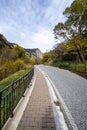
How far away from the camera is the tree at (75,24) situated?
24719 millimetres

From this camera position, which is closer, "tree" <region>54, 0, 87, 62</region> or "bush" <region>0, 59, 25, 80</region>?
"tree" <region>54, 0, 87, 62</region>

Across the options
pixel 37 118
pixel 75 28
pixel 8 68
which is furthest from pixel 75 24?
pixel 37 118

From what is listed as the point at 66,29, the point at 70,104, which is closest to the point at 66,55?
the point at 66,29

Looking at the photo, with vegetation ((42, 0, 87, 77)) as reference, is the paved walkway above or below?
below

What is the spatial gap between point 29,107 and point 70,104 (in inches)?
68.9

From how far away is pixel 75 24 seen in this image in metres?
27.1

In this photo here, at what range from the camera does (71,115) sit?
638 centimetres

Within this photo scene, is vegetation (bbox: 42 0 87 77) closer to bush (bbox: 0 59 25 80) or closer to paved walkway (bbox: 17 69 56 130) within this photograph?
bush (bbox: 0 59 25 80)

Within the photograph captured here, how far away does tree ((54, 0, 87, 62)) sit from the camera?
24.7 m

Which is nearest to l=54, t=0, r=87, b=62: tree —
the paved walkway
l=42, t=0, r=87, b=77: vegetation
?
l=42, t=0, r=87, b=77: vegetation

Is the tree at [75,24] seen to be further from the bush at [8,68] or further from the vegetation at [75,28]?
the bush at [8,68]

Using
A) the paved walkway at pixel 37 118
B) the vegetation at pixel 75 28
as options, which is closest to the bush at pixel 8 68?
the vegetation at pixel 75 28

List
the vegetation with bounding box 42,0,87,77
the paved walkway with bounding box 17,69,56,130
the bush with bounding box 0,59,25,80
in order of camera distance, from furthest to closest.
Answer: the bush with bounding box 0,59,25,80, the vegetation with bounding box 42,0,87,77, the paved walkway with bounding box 17,69,56,130

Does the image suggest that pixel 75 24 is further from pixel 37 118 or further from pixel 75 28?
pixel 37 118
